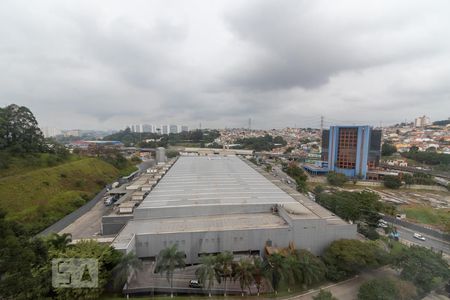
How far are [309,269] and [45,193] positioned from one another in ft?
111

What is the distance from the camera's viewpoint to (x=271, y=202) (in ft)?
72.3

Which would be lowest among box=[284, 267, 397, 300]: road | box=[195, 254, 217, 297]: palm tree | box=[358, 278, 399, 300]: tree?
box=[284, 267, 397, 300]: road

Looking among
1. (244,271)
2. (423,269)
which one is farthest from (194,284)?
(423,269)

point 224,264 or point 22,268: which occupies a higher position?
point 22,268

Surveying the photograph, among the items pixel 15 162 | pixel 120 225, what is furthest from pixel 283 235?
pixel 15 162

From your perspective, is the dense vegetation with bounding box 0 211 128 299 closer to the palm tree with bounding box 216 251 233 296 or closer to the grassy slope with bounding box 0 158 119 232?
the palm tree with bounding box 216 251 233 296

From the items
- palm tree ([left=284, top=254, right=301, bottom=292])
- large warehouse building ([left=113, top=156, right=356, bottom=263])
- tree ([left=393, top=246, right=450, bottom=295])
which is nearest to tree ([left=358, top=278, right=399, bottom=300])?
tree ([left=393, top=246, right=450, bottom=295])

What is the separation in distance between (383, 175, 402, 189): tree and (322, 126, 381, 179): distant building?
5276 mm

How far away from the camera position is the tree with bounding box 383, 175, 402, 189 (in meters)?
42.7

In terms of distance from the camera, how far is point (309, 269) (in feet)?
43.2

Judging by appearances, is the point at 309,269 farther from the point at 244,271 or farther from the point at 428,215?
the point at 428,215

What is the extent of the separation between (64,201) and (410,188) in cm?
6057

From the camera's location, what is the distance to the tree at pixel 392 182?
42.7 m

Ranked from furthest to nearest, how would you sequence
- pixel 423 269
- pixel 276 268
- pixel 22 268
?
pixel 423 269
pixel 276 268
pixel 22 268
